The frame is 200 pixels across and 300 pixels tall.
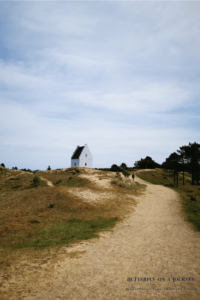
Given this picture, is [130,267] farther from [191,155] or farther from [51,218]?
[191,155]

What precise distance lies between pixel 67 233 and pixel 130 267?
5765 mm

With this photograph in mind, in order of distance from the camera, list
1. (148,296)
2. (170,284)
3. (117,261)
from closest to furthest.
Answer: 1. (148,296)
2. (170,284)
3. (117,261)

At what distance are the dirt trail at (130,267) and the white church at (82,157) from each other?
47083mm

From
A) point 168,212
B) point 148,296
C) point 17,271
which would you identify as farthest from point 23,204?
point 148,296

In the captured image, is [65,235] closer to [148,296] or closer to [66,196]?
[148,296]

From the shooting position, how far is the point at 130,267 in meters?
7.76

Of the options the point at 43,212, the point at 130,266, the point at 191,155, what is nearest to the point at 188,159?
the point at 191,155

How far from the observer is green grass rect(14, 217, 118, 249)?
34.9 feet

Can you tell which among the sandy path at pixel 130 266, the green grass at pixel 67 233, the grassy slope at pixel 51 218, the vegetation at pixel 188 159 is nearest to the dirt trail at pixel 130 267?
the sandy path at pixel 130 266

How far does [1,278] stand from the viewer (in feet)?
22.4

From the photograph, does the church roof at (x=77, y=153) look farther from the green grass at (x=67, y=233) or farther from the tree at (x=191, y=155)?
the green grass at (x=67, y=233)

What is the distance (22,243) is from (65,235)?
8.43ft

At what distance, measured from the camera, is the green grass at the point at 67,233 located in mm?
10648

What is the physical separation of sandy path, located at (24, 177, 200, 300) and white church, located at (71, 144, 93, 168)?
46.8 meters
